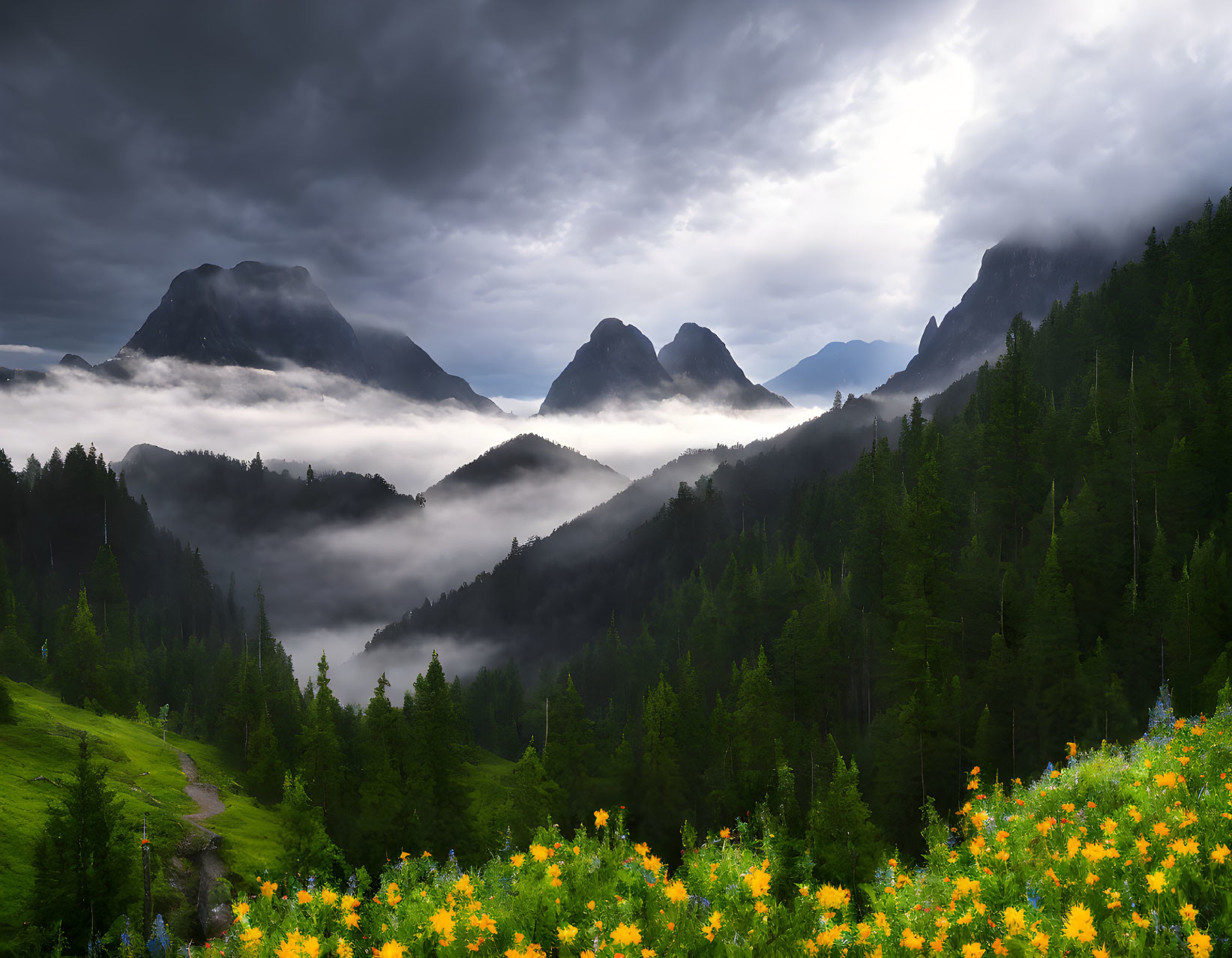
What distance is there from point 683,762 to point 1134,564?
111 ft

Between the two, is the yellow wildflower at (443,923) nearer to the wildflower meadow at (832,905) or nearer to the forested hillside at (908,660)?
the wildflower meadow at (832,905)

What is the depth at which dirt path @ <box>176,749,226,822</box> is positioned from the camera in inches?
2088

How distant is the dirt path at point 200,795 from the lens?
53.0 metres

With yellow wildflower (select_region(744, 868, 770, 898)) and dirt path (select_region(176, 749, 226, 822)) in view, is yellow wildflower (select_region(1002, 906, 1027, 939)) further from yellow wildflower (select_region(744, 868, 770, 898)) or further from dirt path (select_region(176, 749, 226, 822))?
dirt path (select_region(176, 749, 226, 822))

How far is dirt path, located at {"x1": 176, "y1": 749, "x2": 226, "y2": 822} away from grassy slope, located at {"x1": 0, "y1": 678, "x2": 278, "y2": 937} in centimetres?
80

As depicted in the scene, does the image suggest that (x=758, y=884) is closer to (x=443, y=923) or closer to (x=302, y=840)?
(x=443, y=923)

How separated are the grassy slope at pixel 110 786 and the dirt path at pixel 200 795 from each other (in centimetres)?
80

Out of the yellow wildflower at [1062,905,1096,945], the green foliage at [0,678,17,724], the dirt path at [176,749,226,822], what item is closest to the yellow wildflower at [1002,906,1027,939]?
the yellow wildflower at [1062,905,1096,945]

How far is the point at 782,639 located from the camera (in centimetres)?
5406

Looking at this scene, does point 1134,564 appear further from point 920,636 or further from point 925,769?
point 925,769

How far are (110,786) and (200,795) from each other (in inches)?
448

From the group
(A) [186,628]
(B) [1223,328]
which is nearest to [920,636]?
(B) [1223,328]

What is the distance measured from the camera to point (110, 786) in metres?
49.5

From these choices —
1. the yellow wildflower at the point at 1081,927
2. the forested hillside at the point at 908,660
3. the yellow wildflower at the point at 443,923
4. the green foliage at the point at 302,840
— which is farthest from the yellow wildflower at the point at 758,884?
the green foliage at the point at 302,840
